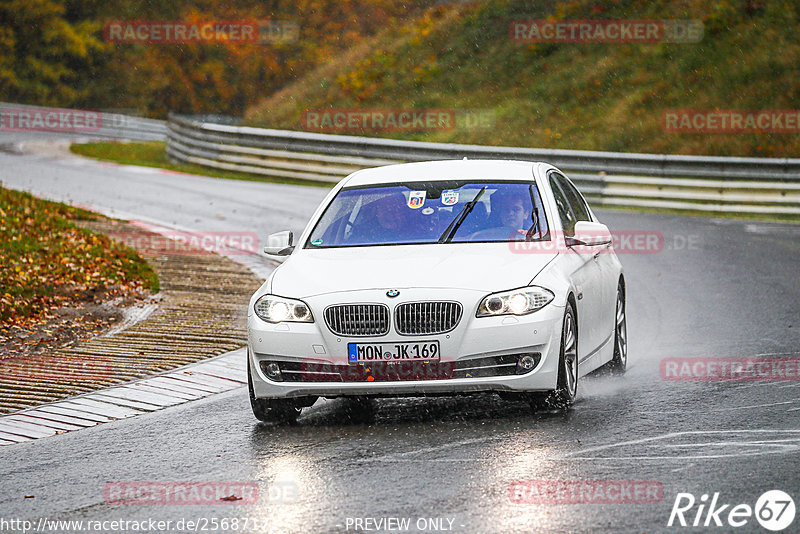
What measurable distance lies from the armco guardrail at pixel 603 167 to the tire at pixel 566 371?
595 inches

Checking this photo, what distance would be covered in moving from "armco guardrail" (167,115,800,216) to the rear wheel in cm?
1596

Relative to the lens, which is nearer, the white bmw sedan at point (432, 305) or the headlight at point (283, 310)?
the white bmw sedan at point (432, 305)

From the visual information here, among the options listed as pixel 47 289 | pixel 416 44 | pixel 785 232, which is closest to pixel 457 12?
pixel 416 44

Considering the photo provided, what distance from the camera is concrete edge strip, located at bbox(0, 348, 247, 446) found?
27.7ft

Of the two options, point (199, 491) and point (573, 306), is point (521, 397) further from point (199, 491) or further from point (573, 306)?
point (199, 491)

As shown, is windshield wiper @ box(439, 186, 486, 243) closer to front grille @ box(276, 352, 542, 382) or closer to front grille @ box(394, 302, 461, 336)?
front grille @ box(394, 302, 461, 336)

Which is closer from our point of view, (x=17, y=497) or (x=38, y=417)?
(x=17, y=497)

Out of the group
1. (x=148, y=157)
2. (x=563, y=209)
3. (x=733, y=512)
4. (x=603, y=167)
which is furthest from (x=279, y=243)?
(x=148, y=157)

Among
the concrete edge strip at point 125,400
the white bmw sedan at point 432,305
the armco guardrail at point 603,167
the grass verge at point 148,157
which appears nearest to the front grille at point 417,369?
the white bmw sedan at point 432,305

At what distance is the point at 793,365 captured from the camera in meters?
9.51

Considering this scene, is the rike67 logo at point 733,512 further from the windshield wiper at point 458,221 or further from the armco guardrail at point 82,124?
the armco guardrail at point 82,124

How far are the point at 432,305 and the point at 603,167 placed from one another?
55.8 feet

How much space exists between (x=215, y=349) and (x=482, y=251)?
3578mm

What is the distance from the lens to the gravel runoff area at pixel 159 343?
9.72 metres
